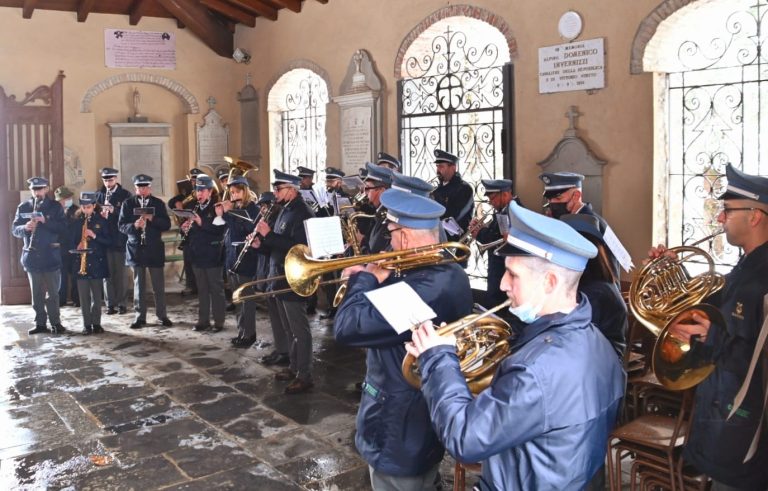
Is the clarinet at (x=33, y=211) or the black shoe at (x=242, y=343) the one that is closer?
the black shoe at (x=242, y=343)

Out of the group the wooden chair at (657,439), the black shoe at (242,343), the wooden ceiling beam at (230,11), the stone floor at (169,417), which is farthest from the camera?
the wooden ceiling beam at (230,11)

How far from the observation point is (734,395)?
306cm

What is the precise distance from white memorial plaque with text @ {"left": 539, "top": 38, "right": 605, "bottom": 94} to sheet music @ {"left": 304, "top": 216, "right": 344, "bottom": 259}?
12.7ft

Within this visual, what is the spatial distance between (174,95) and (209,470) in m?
9.76

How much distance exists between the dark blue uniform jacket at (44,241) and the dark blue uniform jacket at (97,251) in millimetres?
336

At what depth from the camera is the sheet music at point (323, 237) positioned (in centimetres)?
466

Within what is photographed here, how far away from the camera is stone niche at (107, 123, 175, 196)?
42.8 feet

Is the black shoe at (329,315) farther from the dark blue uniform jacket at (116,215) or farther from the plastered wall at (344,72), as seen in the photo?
the dark blue uniform jacket at (116,215)

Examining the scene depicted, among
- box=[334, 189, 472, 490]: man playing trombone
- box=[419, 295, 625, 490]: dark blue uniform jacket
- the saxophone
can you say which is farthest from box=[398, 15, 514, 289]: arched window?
box=[419, 295, 625, 490]: dark blue uniform jacket

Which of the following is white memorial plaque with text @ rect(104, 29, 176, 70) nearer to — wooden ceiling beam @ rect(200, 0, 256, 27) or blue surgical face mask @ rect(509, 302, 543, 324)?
wooden ceiling beam @ rect(200, 0, 256, 27)

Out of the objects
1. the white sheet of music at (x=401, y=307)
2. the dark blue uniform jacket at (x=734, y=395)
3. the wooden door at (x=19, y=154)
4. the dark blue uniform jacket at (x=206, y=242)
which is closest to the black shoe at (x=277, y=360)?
the dark blue uniform jacket at (x=206, y=242)

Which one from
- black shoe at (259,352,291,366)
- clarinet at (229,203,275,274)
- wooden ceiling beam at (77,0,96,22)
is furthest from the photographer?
wooden ceiling beam at (77,0,96,22)

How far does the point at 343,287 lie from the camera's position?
431 centimetres

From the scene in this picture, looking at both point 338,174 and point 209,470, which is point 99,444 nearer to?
point 209,470
